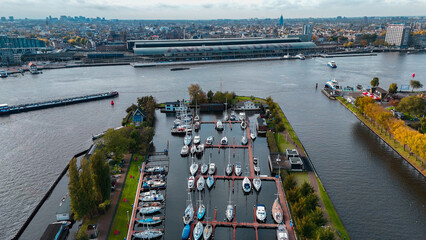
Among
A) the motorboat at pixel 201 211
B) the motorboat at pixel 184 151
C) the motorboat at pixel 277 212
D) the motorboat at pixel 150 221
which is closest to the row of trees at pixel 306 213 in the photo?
the motorboat at pixel 277 212

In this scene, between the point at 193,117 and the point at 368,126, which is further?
the point at 193,117

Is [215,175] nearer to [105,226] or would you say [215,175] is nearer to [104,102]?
[105,226]

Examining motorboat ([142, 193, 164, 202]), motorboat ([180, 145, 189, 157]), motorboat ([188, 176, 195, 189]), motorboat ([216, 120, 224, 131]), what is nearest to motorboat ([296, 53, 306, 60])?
motorboat ([216, 120, 224, 131])

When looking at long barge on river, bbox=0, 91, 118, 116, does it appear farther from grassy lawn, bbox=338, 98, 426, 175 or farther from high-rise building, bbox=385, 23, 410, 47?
high-rise building, bbox=385, 23, 410, 47

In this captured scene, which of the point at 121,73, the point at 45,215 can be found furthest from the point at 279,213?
the point at 121,73

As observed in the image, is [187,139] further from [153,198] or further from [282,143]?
[153,198]

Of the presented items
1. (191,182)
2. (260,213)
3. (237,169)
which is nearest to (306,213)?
(260,213)
